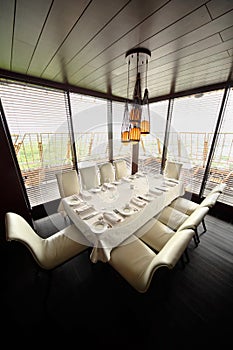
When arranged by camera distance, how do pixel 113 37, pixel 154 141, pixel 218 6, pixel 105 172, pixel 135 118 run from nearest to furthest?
pixel 218 6 → pixel 113 37 → pixel 135 118 → pixel 105 172 → pixel 154 141

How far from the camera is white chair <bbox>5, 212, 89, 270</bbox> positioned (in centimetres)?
109

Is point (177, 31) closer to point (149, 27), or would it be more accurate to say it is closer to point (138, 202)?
point (149, 27)

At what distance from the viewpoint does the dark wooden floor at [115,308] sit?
41.2 inches

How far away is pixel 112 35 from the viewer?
40.7 inches

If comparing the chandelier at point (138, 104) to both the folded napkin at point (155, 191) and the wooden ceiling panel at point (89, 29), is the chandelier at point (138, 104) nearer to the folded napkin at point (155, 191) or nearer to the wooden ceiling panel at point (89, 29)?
the wooden ceiling panel at point (89, 29)

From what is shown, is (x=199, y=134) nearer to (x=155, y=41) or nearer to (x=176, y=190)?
(x=176, y=190)

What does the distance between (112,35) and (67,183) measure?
182 cm

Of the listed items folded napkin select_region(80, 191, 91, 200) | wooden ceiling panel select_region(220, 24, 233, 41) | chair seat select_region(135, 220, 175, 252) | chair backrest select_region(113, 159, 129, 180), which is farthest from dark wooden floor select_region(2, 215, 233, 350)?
wooden ceiling panel select_region(220, 24, 233, 41)

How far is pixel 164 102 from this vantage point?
3160mm

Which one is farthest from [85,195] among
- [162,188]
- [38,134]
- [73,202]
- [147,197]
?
[38,134]

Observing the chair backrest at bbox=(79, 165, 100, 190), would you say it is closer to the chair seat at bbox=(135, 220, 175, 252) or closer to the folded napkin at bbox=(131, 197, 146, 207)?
the folded napkin at bbox=(131, 197, 146, 207)

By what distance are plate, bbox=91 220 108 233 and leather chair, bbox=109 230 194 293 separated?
0.29m

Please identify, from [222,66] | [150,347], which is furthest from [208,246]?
[222,66]

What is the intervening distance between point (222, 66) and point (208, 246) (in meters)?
2.31
